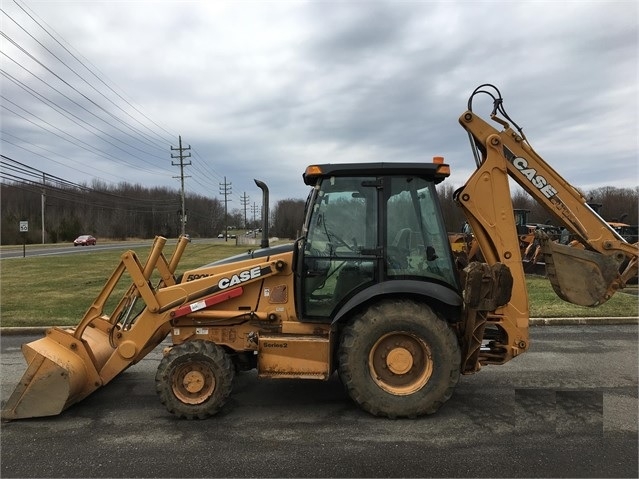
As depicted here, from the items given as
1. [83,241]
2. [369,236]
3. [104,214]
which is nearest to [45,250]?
[83,241]

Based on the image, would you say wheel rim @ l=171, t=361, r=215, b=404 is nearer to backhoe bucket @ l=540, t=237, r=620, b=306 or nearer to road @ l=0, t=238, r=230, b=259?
backhoe bucket @ l=540, t=237, r=620, b=306

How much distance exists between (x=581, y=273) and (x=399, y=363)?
82.6 inches

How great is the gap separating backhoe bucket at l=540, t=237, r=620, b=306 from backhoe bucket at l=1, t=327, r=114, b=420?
4.73 meters

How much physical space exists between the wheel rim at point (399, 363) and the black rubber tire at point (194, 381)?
1378 millimetres

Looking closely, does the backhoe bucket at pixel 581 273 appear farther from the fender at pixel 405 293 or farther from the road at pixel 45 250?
the road at pixel 45 250

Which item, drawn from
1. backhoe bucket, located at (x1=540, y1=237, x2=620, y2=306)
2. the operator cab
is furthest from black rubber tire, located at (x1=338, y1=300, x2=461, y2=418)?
backhoe bucket, located at (x1=540, y1=237, x2=620, y2=306)

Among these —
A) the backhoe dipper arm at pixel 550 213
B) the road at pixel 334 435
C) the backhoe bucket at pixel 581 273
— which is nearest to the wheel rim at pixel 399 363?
the road at pixel 334 435

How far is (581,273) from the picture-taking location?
15.1ft

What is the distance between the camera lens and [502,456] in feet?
11.5

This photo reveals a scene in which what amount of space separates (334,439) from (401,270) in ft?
5.28

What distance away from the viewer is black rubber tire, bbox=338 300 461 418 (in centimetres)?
415

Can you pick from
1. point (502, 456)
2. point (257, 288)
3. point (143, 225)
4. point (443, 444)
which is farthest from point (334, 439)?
point (143, 225)

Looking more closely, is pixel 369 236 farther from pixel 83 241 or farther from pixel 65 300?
pixel 83 241

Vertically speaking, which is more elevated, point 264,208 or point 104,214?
point 104,214
